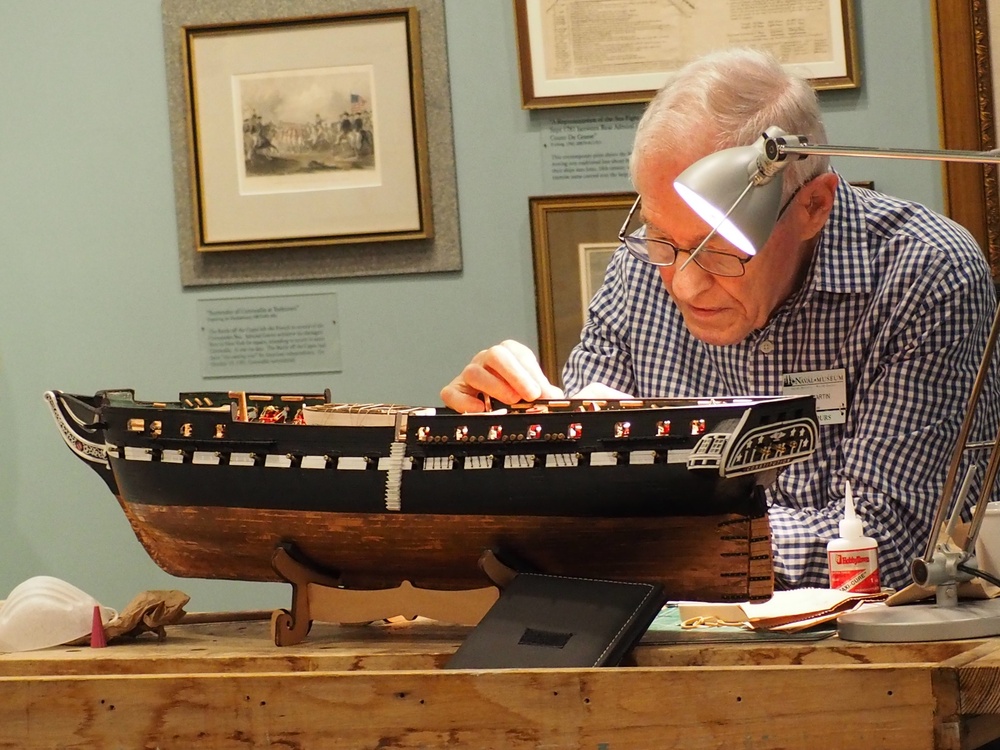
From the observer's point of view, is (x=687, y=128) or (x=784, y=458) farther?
(x=687, y=128)

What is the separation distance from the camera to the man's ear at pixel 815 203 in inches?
85.9

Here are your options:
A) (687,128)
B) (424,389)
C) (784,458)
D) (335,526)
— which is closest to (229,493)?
(335,526)

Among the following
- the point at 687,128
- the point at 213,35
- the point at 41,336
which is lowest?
the point at 41,336

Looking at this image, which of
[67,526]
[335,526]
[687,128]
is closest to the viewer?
[335,526]

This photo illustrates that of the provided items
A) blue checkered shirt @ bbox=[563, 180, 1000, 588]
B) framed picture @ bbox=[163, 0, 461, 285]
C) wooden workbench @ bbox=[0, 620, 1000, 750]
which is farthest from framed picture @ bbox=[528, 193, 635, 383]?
wooden workbench @ bbox=[0, 620, 1000, 750]

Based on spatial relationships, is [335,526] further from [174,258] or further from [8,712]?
[174,258]

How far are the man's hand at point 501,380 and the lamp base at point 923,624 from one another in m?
0.62

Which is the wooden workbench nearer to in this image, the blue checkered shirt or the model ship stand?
the model ship stand

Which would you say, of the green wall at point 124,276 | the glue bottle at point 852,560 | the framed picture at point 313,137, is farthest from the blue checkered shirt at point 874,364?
the framed picture at point 313,137

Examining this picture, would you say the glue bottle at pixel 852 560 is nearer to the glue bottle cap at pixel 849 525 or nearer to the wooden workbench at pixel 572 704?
the glue bottle cap at pixel 849 525

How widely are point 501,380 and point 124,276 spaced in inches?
74.8

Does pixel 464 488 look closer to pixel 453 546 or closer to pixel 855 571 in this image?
pixel 453 546

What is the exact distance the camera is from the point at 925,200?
3.25 m

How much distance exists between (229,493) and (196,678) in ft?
1.36
